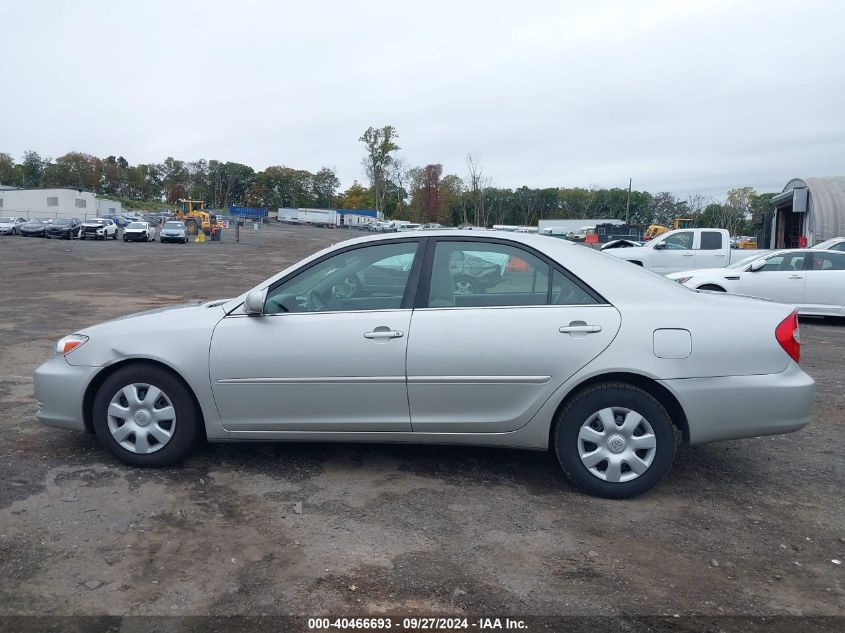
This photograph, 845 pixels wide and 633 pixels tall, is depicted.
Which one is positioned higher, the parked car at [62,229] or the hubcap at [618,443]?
the parked car at [62,229]

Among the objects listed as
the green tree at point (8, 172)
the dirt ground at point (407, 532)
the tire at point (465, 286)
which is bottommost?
the dirt ground at point (407, 532)

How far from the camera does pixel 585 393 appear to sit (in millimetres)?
4207

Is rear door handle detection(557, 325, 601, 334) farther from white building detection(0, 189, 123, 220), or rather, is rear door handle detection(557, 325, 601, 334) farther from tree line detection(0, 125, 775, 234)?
white building detection(0, 189, 123, 220)

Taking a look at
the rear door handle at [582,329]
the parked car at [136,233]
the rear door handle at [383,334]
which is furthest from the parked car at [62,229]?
the rear door handle at [582,329]

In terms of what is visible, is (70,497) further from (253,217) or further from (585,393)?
(253,217)

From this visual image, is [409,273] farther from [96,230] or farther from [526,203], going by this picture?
[526,203]

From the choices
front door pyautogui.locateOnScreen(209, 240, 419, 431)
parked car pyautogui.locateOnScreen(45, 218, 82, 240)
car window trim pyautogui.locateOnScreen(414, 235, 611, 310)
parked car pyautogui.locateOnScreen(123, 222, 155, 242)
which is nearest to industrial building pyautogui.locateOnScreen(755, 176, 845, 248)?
car window trim pyautogui.locateOnScreen(414, 235, 611, 310)

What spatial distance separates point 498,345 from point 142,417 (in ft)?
7.63

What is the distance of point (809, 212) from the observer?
27297 mm

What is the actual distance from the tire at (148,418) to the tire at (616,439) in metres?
2.35

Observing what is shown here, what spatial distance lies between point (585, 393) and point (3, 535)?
3.26 m

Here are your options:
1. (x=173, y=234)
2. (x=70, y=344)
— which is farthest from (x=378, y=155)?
(x=70, y=344)

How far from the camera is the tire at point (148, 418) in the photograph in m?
4.52

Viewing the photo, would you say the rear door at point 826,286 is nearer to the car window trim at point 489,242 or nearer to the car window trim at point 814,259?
the car window trim at point 814,259
